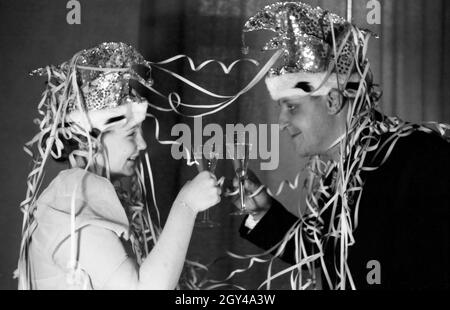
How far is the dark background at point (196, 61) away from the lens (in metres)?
2.22

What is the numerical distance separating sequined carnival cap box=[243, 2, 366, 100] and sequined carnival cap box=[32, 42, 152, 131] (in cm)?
31

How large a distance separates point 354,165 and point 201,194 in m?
0.38

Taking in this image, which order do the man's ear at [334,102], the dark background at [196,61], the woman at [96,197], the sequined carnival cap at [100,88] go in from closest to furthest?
1. the woman at [96,197]
2. the sequined carnival cap at [100,88]
3. the man's ear at [334,102]
4. the dark background at [196,61]

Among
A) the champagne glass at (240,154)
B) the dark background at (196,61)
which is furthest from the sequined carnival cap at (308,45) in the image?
the dark background at (196,61)

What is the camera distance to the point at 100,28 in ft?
7.39

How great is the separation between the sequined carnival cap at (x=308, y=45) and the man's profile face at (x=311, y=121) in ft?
0.13

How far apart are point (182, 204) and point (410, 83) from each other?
1.17 meters

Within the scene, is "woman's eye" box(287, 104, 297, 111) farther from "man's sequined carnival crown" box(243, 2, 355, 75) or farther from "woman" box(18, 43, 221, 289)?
"woman" box(18, 43, 221, 289)

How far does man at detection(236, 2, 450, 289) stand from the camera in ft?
5.01

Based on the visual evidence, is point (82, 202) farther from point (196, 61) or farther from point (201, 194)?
point (196, 61)

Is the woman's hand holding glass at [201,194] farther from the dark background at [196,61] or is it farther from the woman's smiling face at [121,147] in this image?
the dark background at [196,61]

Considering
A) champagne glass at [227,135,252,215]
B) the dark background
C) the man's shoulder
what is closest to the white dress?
champagne glass at [227,135,252,215]

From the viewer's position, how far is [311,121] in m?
1.77

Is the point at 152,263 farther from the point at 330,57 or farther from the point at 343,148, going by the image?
the point at 330,57
